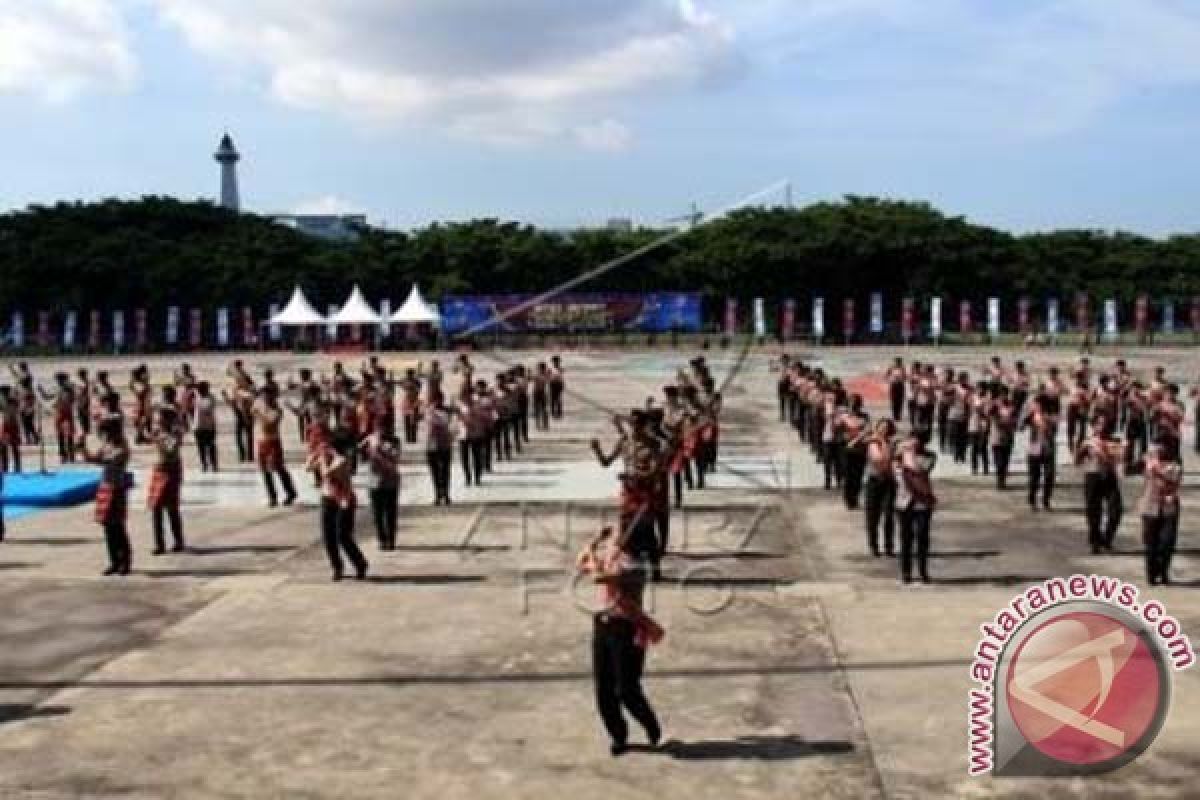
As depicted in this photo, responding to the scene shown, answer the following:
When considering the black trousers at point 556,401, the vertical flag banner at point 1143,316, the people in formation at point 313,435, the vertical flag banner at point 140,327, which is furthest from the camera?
the vertical flag banner at point 140,327

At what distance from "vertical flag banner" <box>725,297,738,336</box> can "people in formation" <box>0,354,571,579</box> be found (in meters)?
37.1

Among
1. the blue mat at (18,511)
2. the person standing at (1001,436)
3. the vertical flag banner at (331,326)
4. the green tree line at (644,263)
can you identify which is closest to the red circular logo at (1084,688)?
the person standing at (1001,436)

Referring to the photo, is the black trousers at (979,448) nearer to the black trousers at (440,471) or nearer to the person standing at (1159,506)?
the black trousers at (440,471)

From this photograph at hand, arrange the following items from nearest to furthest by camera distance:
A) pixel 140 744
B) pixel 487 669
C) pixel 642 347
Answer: pixel 140 744, pixel 487 669, pixel 642 347

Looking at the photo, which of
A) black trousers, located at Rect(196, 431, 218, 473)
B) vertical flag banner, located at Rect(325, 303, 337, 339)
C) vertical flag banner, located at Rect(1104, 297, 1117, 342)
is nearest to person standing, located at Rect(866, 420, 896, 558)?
black trousers, located at Rect(196, 431, 218, 473)

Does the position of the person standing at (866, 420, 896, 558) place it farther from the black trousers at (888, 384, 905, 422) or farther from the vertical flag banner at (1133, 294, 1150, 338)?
the vertical flag banner at (1133, 294, 1150, 338)

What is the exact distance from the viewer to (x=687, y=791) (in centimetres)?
848

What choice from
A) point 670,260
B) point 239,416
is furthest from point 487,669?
point 670,260

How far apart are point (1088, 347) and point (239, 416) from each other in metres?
49.3

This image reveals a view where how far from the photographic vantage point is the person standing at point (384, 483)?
52.7ft

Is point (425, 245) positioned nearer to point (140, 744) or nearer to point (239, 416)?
point (239, 416)

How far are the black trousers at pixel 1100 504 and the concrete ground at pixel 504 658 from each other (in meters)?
0.25

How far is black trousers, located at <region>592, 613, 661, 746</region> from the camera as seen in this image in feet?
29.3

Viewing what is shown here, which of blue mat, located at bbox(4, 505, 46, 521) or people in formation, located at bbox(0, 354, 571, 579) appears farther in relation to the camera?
blue mat, located at bbox(4, 505, 46, 521)
